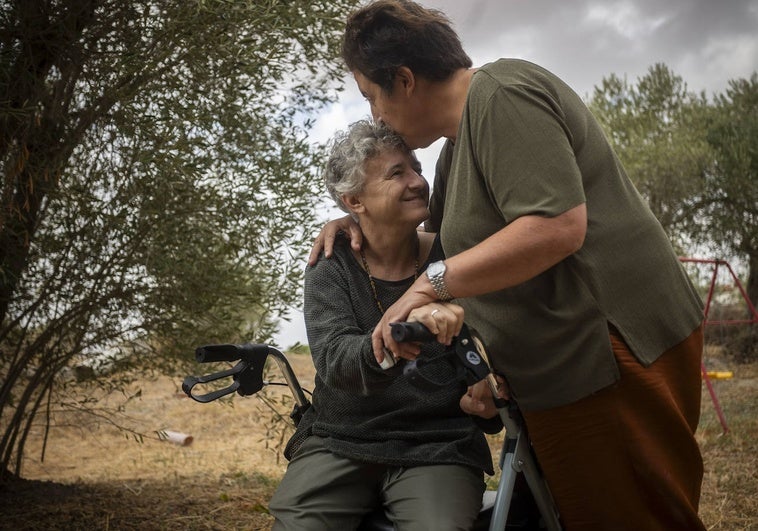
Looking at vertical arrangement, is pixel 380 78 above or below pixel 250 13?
below

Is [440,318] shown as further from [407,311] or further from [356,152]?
[356,152]

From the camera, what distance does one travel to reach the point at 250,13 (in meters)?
3.94

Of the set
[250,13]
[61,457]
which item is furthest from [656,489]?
[61,457]

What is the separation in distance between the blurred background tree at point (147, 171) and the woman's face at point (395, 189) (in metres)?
1.64

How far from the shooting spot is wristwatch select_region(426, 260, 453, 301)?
187cm

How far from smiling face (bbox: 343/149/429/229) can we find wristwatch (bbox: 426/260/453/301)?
0.64 meters

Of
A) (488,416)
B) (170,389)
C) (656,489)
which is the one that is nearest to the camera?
(656,489)

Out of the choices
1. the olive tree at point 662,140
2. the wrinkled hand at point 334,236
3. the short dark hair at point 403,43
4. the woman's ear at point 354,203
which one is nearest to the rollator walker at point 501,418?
the wrinkled hand at point 334,236

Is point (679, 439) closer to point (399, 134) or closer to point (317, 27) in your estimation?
point (399, 134)

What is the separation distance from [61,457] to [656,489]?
23.2 ft

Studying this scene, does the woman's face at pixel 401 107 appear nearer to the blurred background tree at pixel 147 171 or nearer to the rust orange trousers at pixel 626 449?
the rust orange trousers at pixel 626 449

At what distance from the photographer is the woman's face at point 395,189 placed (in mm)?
2502

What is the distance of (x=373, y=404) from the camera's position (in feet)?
8.01

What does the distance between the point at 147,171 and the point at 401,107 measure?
226 centimetres
